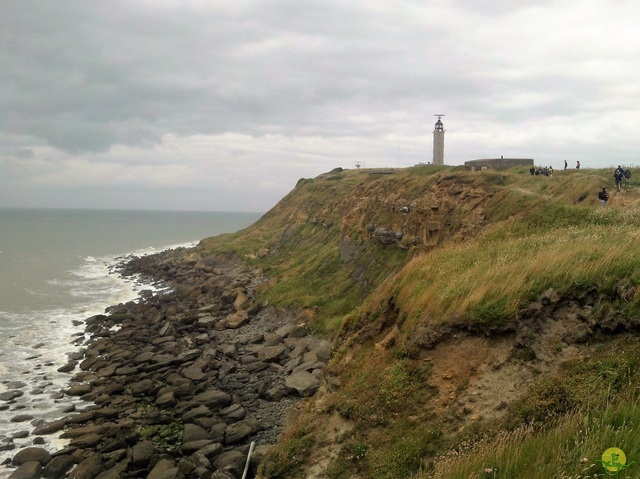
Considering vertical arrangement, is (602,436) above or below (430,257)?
below

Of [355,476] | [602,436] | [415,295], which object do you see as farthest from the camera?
[415,295]

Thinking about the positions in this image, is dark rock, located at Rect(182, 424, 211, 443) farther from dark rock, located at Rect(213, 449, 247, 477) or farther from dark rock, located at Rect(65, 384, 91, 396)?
dark rock, located at Rect(65, 384, 91, 396)

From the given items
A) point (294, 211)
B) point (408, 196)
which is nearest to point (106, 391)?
point (408, 196)

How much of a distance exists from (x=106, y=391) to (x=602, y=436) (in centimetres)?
2451

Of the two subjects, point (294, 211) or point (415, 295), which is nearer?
point (415, 295)

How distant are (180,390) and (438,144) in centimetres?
4504

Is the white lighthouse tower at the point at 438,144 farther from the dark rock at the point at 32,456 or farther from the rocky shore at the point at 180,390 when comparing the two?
the dark rock at the point at 32,456

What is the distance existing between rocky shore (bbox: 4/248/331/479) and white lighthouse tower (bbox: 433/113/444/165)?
31.3 metres

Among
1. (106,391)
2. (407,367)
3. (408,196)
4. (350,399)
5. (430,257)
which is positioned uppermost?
→ (408,196)

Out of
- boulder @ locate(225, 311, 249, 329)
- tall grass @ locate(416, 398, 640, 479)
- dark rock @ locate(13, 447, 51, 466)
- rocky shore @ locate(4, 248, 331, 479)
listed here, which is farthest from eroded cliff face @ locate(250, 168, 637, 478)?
boulder @ locate(225, 311, 249, 329)

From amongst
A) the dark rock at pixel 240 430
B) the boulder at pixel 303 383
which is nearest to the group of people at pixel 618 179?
the boulder at pixel 303 383

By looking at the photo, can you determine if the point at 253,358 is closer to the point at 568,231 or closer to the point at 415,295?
the point at 415,295

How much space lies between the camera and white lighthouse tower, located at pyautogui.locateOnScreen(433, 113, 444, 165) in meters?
55.2

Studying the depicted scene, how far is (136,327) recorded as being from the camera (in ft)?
117
